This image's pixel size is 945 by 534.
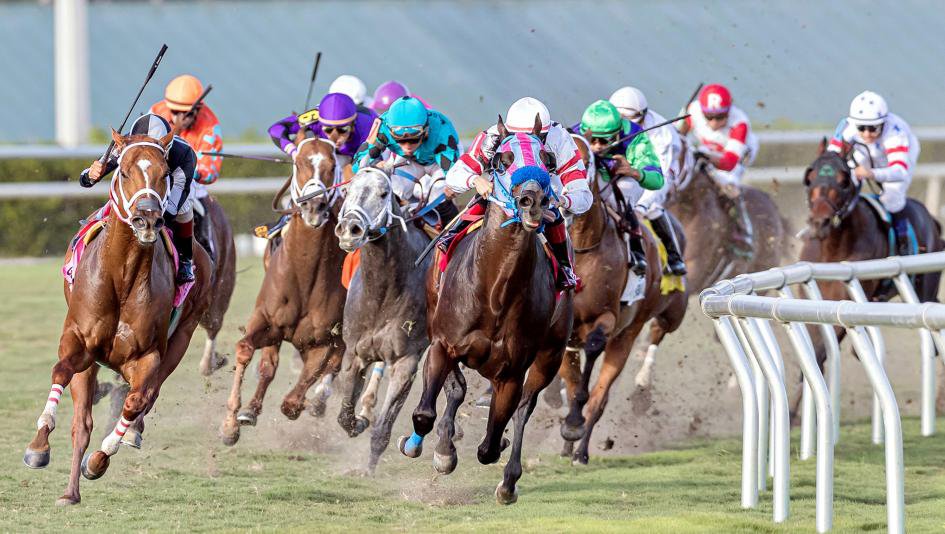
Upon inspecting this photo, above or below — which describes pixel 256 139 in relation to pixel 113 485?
above

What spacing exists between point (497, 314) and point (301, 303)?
1.94 meters

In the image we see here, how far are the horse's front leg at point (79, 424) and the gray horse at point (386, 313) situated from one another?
137 cm

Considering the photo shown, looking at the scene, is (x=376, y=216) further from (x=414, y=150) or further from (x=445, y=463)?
(x=445, y=463)

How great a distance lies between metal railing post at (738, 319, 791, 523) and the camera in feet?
18.6

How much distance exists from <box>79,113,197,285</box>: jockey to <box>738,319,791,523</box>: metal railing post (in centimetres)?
259

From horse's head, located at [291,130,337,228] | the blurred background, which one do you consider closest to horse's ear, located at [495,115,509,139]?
horse's head, located at [291,130,337,228]

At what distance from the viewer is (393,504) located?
6680 mm

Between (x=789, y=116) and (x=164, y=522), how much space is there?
16.1 metres

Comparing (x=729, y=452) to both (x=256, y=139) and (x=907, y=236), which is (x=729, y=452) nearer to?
(x=907, y=236)

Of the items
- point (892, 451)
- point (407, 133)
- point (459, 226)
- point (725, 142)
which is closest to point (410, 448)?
point (459, 226)

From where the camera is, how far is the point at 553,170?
6.65 meters

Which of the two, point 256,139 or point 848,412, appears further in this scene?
point 256,139

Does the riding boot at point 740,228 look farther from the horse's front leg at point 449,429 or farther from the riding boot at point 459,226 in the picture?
the horse's front leg at point 449,429

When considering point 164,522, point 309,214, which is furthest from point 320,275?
point 164,522
